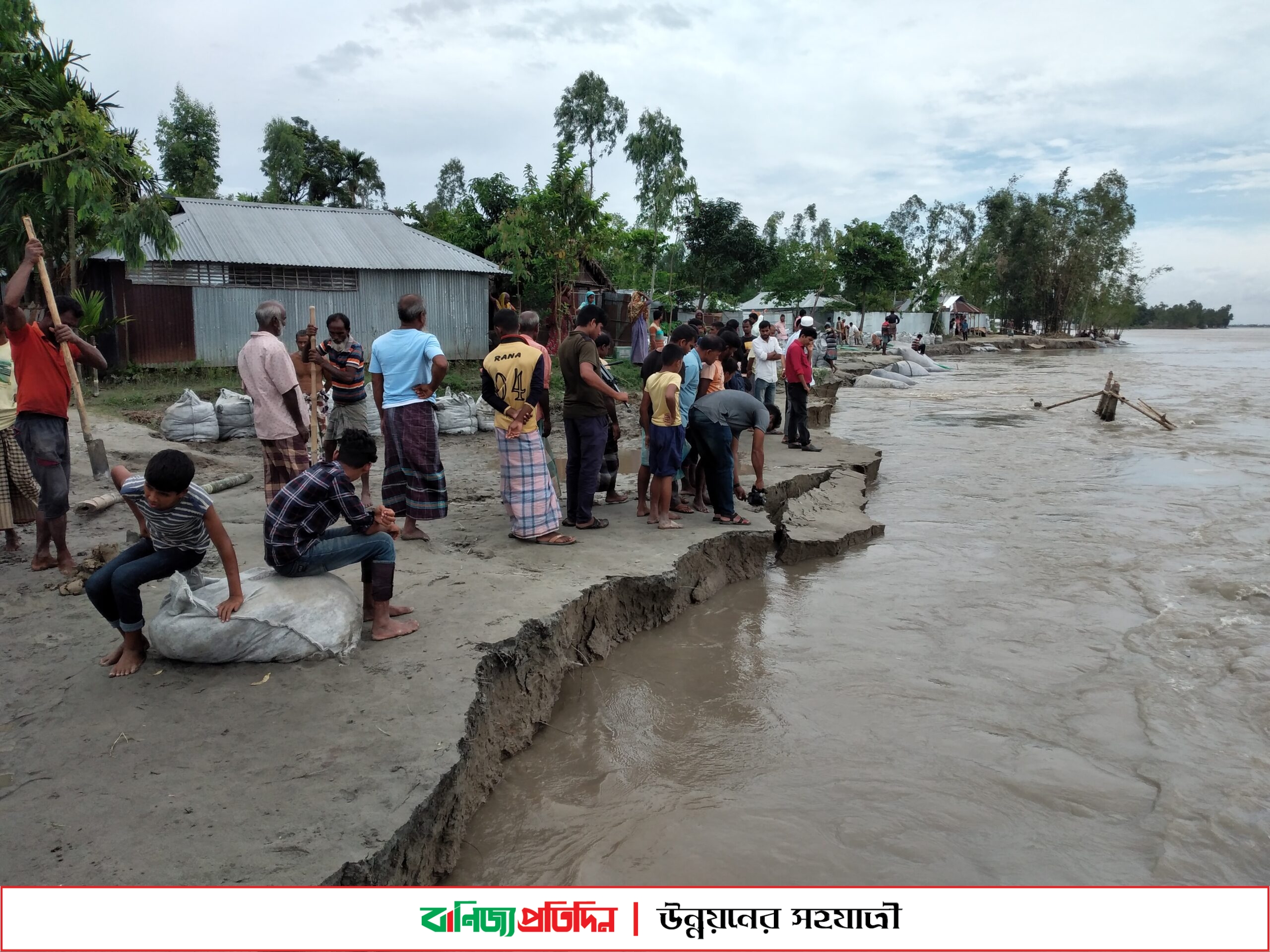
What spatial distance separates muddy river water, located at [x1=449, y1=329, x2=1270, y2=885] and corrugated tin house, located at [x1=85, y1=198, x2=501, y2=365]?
507 inches

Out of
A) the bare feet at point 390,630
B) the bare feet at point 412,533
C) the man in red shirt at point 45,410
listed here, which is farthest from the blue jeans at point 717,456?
the man in red shirt at point 45,410

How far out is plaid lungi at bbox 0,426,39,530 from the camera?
16.3ft

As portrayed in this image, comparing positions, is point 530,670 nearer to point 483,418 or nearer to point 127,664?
point 127,664

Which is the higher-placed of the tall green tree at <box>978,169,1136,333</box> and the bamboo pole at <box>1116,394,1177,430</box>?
the tall green tree at <box>978,169,1136,333</box>

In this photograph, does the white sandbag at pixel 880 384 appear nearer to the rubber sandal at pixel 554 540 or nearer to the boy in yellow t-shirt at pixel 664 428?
the boy in yellow t-shirt at pixel 664 428

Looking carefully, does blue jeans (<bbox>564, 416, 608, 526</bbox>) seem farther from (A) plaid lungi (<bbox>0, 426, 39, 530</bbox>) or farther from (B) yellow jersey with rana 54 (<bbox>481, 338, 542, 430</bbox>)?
(A) plaid lungi (<bbox>0, 426, 39, 530</bbox>)

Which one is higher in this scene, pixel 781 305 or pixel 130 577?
pixel 781 305

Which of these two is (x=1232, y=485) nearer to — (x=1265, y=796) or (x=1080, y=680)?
(x=1080, y=680)

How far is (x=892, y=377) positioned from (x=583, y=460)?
21485mm

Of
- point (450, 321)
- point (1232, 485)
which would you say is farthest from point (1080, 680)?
point (450, 321)

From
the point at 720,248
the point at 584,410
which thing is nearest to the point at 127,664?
the point at 584,410

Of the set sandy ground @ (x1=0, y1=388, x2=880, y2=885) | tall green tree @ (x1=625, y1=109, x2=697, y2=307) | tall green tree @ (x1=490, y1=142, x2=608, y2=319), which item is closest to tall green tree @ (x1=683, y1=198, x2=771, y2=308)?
tall green tree @ (x1=625, y1=109, x2=697, y2=307)

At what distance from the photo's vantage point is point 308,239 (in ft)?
56.9

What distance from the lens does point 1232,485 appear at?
11.0m
